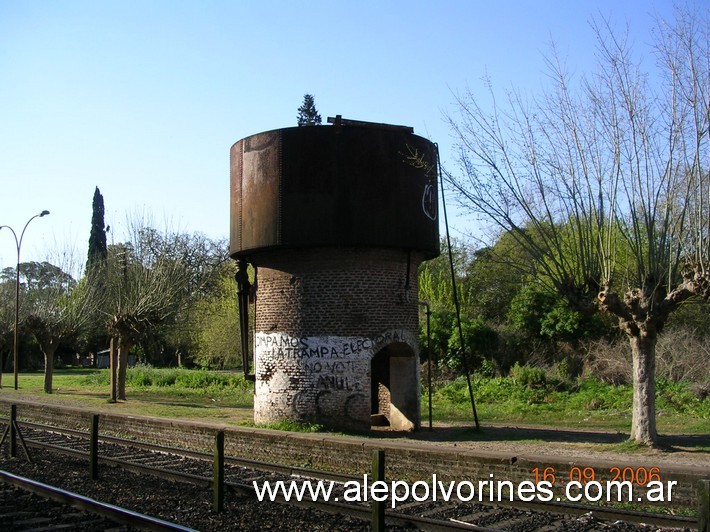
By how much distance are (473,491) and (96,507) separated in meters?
4.81

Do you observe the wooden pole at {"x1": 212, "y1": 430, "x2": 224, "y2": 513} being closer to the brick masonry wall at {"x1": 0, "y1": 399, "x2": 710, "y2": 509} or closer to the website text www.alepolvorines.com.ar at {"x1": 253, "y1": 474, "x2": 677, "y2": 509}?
the website text www.alepolvorines.com.ar at {"x1": 253, "y1": 474, "x2": 677, "y2": 509}

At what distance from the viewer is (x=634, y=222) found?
1241cm

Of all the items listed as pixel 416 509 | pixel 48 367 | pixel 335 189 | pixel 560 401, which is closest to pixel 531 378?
pixel 560 401

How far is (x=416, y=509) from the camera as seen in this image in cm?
869

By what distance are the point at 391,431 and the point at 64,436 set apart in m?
7.70

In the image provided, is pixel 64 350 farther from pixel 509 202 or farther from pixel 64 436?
pixel 509 202

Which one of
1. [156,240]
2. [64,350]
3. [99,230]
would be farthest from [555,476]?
[64,350]

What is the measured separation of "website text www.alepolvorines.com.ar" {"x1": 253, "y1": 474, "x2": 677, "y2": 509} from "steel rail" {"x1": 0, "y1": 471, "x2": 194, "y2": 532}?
6.80 feet

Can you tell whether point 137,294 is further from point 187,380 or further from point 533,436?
point 533,436

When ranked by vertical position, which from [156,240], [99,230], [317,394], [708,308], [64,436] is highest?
[99,230]

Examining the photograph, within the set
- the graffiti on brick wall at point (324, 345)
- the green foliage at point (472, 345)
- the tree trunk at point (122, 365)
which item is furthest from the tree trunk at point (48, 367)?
the graffiti on brick wall at point (324, 345)

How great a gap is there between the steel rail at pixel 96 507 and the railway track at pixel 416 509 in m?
0.78

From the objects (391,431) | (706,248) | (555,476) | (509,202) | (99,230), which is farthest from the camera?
(99,230)
